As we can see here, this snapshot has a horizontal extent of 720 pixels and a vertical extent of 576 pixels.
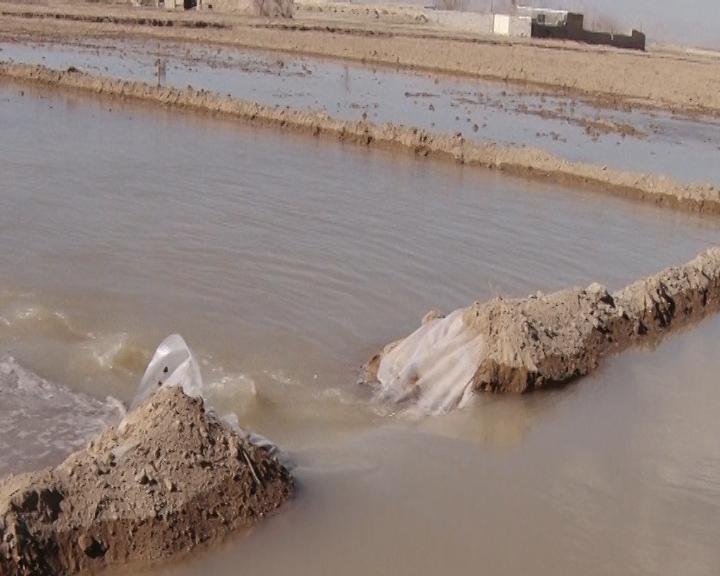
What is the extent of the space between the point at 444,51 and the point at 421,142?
2086 cm

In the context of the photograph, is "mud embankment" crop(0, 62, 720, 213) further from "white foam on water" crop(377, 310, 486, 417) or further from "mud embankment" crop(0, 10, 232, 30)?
"mud embankment" crop(0, 10, 232, 30)

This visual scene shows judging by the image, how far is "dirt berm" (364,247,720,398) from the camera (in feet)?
19.4

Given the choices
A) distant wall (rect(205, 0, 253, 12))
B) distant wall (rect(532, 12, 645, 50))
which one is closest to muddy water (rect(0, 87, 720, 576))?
distant wall (rect(532, 12, 645, 50))

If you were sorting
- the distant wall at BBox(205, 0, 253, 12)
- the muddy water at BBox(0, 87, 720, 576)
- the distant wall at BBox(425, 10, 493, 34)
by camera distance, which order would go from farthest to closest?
the distant wall at BBox(205, 0, 253, 12) < the distant wall at BBox(425, 10, 493, 34) < the muddy water at BBox(0, 87, 720, 576)

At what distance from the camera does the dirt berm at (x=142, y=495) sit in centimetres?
363

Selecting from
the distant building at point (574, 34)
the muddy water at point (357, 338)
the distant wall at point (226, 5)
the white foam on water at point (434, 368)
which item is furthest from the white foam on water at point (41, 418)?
the distant wall at point (226, 5)

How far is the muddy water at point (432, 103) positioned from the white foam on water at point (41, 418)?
35.7ft

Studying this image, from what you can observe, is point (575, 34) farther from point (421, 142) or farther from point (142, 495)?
point (142, 495)

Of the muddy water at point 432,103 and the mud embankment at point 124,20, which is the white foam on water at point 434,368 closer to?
the muddy water at point 432,103

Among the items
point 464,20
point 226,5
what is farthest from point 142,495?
point 464,20

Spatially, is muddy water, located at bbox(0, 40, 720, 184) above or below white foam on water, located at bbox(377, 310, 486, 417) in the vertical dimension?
above

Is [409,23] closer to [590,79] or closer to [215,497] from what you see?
[590,79]

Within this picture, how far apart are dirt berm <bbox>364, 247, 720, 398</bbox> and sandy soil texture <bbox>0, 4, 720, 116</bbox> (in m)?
17.5

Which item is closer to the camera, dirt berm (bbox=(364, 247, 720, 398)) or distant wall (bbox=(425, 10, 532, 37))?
dirt berm (bbox=(364, 247, 720, 398))
